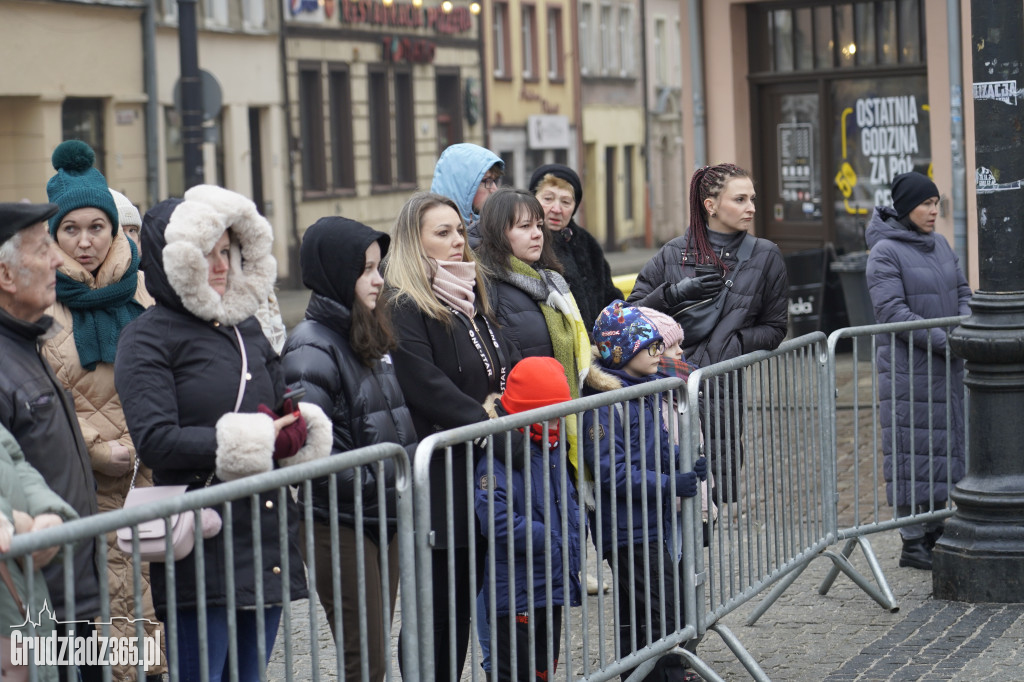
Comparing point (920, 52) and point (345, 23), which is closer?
point (920, 52)

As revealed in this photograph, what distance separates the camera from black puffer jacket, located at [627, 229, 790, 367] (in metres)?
6.51

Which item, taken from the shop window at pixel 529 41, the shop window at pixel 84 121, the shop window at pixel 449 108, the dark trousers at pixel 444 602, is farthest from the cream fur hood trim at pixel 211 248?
the shop window at pixel 529 41

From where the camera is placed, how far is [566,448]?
465 centimetres

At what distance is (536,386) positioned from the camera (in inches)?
194

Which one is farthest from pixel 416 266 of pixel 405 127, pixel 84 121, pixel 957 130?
pixel 405 127

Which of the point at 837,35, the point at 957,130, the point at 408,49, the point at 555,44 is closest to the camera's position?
the point at 957,130

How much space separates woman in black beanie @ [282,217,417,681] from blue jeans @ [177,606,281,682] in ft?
1.03

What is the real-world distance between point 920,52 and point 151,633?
36.0 ft

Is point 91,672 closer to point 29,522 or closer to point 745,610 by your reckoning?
point 29,522

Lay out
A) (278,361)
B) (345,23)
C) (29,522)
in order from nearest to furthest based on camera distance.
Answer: (29,522) → (278,361) → (345,23)

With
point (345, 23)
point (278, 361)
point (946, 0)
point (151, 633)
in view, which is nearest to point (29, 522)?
point (278, 361)

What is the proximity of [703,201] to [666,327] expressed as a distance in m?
1.24

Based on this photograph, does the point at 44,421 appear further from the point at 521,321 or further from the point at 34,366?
the point at 521,321

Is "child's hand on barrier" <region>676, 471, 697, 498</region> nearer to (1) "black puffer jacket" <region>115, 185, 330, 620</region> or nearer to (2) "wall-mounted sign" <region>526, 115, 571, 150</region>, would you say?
(1) "black puffer jacket" <region>115, 185, 330, 620</region>
